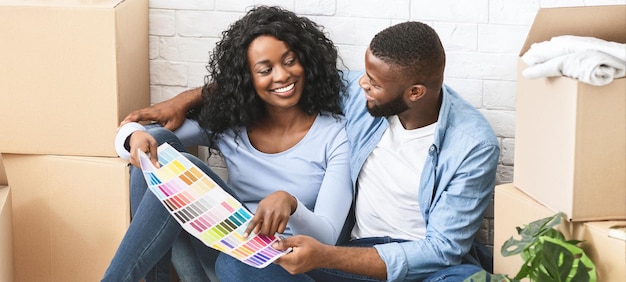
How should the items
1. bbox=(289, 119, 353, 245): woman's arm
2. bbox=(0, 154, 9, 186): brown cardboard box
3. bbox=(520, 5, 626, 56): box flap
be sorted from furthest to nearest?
bbox=(0, 154, 9, 186): brown cardboard box, bbox=(289, 119, 353, 245): woman's arm, bbox=(520, 5, 626, 56): box flap

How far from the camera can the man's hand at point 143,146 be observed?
7.32 feet

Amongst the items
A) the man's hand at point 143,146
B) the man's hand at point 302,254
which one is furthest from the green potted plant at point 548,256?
the man's hand at point 143,146

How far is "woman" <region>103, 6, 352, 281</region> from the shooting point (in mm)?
2246

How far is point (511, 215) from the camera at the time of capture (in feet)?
6.66

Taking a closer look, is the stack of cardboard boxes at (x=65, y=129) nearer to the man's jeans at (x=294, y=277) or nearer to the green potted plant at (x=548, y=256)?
the man's jeans at (x=294, y=277)

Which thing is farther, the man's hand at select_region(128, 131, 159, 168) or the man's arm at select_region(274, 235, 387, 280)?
the man's hand at select_region(128, 131, 159, 168)

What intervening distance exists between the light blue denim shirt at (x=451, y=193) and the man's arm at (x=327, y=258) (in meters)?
0.02

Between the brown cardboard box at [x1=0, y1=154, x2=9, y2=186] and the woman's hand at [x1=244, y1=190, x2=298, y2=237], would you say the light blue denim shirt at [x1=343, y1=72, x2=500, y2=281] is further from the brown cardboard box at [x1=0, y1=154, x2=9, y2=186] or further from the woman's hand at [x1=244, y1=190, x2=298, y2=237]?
the brown cardboard box at [x1=0, y1=154, x2=9, y2=186]

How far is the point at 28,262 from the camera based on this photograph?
8.41 feet

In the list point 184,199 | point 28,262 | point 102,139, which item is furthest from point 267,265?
point 28,262

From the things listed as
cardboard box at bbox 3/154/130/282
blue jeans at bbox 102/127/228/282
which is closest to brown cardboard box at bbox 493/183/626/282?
blue jeans at bbox 102/127/228/282

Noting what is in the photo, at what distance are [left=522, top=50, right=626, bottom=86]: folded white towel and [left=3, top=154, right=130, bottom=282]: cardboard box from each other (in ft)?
3.63

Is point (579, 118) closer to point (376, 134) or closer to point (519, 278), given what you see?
point (519, 278)

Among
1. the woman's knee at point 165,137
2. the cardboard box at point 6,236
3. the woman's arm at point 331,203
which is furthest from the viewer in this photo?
the cardboard box at point 6,236
